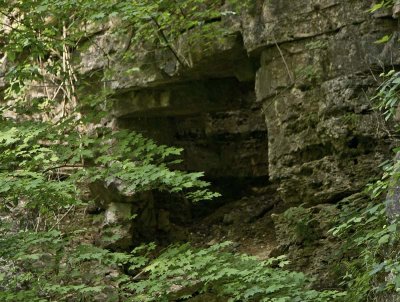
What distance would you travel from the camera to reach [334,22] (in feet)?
20.1

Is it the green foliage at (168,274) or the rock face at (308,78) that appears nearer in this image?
the green foliage at (168,274)

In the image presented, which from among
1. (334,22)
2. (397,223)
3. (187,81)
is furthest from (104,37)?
(397,223)

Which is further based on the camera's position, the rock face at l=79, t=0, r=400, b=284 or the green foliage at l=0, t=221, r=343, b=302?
the rock face at l=79, t=0, r=400, b=284

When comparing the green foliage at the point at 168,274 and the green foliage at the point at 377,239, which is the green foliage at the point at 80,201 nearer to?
the green foliage at the point at 168,274

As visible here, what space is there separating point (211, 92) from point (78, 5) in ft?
9.34

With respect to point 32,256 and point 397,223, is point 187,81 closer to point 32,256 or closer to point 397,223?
point 32,256

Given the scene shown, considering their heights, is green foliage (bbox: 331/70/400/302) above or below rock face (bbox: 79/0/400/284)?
below

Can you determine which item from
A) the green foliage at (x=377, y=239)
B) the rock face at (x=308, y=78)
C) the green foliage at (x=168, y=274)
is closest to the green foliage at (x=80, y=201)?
the green foliage at (x=168, y=274)

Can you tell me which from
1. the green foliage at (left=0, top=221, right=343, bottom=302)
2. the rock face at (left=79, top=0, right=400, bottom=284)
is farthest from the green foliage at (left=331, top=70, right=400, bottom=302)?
the rock face at (left=79, top=0, right=400, bottom=284)

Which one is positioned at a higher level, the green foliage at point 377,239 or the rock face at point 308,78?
the rock face at point 308,78

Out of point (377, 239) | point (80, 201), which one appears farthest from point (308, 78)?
point (80, 201)

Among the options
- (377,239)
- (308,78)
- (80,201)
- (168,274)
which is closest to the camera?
(377,239)

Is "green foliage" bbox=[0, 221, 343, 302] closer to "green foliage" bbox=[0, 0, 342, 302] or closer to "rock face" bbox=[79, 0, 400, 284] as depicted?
"green foliage" bbox=[0, 0, 342, 302]

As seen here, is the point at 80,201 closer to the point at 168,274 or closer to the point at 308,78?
the point at 168,274
